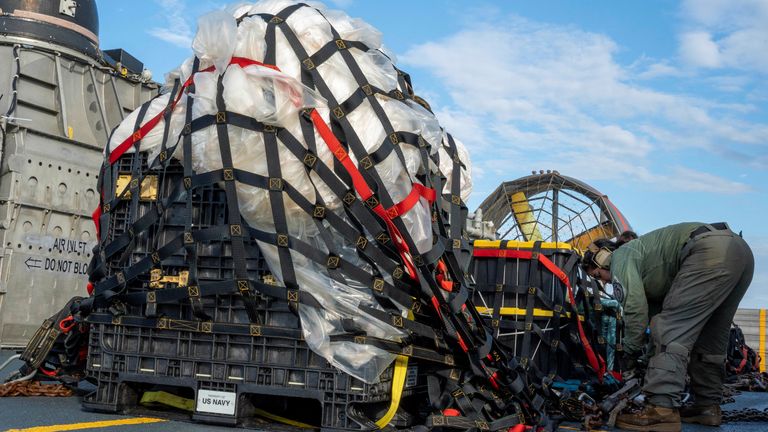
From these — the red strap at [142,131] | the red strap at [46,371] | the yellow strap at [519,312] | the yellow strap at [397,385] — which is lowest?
the red strap at [46,371]

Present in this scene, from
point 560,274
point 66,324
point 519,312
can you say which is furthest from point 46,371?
point 560,274

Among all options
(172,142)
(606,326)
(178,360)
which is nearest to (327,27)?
(172,142)

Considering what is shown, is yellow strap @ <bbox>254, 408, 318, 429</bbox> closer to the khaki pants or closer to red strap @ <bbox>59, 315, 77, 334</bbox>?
red strap @ <bbox>59, 315, 77, 334</bbox>

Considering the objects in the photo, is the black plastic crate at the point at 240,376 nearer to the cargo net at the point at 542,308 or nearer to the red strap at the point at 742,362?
the cargo net at the point at 542,308

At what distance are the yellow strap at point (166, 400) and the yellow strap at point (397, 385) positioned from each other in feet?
4.25

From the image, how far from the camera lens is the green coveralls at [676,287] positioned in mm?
4746

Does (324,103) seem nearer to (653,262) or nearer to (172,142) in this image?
(172,142)

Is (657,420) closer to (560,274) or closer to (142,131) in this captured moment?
(560,274)

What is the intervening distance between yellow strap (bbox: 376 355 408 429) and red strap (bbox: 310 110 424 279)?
0.48m

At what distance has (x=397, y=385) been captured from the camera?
3771mm

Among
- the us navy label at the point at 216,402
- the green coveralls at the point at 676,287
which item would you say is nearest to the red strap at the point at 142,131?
the us navy label at the point at 216,402

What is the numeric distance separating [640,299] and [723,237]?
0.80 metres

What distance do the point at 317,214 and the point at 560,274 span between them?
298 centimetres

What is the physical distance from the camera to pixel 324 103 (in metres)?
3.85
